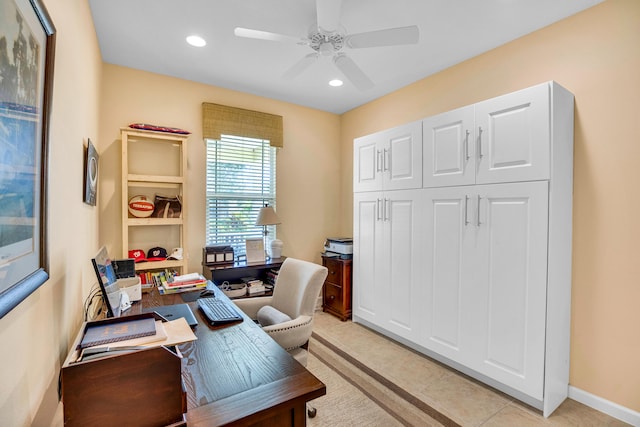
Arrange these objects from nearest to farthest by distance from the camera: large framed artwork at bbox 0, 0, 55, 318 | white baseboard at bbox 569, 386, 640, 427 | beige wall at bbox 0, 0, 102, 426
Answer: large framed artwork at bbox 0, 0, 55, 318 → beige wall at bbox 0, 0, 102, 426 → white baseboard at bbox 569, 386, 640, 427

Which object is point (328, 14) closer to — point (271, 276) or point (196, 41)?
point (196, 41)

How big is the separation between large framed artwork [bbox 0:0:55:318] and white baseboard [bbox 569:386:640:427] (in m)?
3.00

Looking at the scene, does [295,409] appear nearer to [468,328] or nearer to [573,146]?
[468,328]

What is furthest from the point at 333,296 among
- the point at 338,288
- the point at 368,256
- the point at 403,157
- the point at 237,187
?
the point at 403,157

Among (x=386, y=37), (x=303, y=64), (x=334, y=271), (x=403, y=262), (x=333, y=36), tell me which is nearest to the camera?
(x=386, y=37)

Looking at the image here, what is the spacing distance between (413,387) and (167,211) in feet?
8.49

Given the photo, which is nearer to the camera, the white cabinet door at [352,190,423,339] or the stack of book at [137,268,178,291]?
the stack of book at [137,268,178,291]

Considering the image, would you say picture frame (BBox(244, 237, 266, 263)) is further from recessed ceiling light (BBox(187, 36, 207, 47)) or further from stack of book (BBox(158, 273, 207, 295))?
recessed ceiling light (BBox(187, 36, 207, 47))

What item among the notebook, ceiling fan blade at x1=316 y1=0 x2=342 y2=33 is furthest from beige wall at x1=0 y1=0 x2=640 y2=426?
ceiling fan blade at x1=316 y1=0 x2=342 y2=33

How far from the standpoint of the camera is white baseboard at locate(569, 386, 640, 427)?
1.88m

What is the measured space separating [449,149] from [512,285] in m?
1.10

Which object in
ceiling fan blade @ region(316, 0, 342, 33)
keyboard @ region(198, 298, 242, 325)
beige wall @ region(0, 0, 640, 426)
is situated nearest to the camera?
beige wall @ region(0, 0, 640, 426)

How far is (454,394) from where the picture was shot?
7.09ft

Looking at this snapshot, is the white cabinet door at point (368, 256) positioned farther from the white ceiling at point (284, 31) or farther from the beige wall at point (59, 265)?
the beige wall at point (59, 265)
